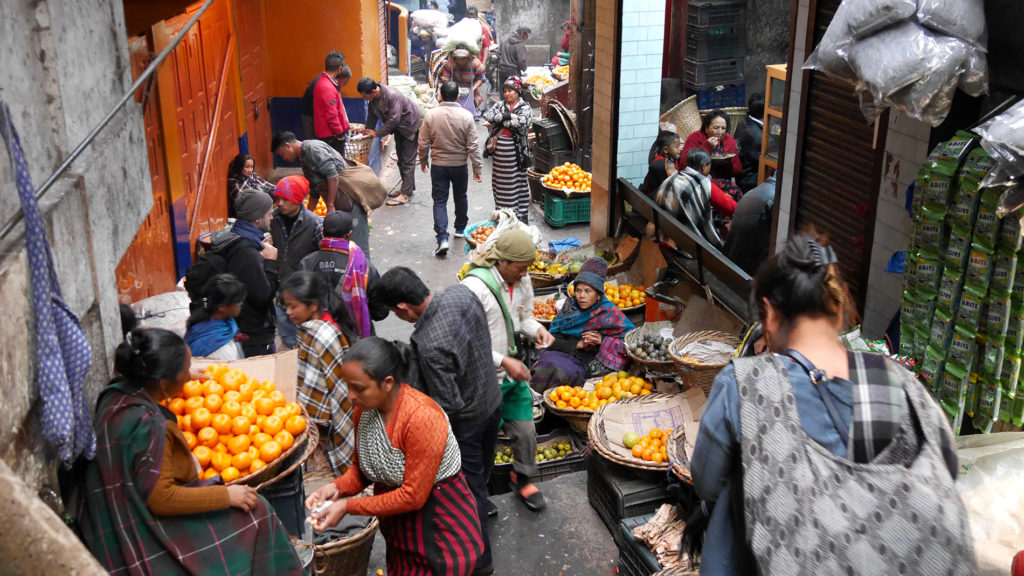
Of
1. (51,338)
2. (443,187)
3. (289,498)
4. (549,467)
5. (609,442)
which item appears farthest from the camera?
(443,187)

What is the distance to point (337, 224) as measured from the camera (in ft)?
20.6

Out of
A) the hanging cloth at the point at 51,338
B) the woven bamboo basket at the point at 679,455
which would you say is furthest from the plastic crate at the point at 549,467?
the hanging cloth at the point at 51,338

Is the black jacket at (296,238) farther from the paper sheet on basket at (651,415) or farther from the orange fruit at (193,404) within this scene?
the orange fruit at (193,404)

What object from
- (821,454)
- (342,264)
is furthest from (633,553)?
(342,264)

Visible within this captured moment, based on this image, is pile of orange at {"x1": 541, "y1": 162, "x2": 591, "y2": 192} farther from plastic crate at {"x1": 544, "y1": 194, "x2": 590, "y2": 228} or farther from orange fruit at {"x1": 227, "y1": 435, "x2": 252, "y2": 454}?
orange fruit at {"x1": 227, "y1": 435, "x2": 252, "y2": 454}

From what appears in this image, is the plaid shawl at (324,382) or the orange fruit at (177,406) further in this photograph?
the plaid shawl at (324,382)

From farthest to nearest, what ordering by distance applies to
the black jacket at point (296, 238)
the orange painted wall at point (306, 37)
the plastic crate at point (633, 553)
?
the orange painted wall at point (306, 37) < the black jacket at point (296, 238) < the plastic crate at point (633, 553)

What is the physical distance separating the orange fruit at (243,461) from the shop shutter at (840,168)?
10.5 feet

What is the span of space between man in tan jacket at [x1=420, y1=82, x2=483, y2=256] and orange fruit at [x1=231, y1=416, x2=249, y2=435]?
6143mm

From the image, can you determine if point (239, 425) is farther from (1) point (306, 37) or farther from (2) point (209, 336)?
(1) point (306, 37)

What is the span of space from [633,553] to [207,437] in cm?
224

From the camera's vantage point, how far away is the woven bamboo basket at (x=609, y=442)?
16.9ft

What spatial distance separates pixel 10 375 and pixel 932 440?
8.13 ft

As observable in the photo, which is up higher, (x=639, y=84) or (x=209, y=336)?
(x=639, y=84)
